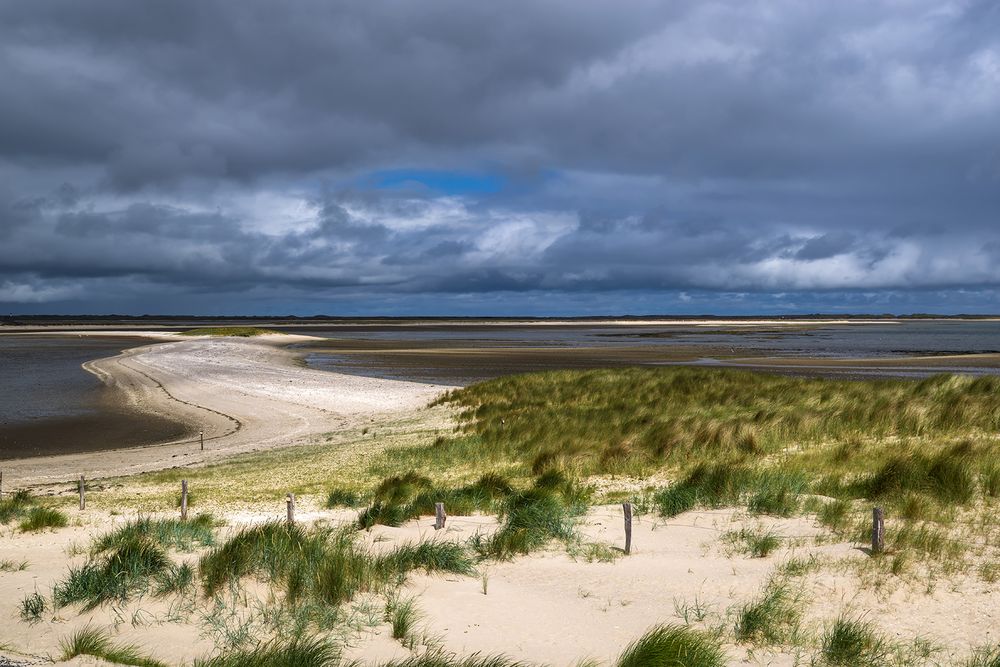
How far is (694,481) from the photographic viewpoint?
13.3 m

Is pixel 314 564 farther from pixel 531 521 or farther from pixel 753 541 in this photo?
pixel 753 541

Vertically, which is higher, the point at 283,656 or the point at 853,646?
the point at 283,656

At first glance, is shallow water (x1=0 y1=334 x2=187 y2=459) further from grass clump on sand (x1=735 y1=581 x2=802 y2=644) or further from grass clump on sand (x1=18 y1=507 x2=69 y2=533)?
grass clump on sand (x1=735 y1=581 x2=802 y2=644)

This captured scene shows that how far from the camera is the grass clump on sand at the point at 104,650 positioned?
7098 millimetres

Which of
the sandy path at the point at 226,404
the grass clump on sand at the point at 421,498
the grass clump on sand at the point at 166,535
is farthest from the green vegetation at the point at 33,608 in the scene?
the sandy path at the point at 226,404

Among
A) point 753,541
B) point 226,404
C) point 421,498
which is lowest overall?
point 226,404

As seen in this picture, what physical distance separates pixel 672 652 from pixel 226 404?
31.4 metres

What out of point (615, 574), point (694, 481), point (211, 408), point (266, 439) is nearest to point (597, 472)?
point (694, 481)

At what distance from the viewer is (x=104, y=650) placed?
7289mm

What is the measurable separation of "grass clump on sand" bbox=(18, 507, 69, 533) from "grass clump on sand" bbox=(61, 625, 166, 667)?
6414 millimetres

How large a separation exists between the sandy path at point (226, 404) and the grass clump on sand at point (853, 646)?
63.9 feet

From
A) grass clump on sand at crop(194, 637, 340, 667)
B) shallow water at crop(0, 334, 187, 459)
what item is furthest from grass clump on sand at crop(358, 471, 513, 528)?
shallow water at crop(0, 334, 187, 459)

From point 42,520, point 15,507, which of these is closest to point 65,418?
point 15,507

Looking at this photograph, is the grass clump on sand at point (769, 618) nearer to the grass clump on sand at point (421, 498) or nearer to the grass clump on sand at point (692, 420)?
the grass clump on sand at point (421, 498)
